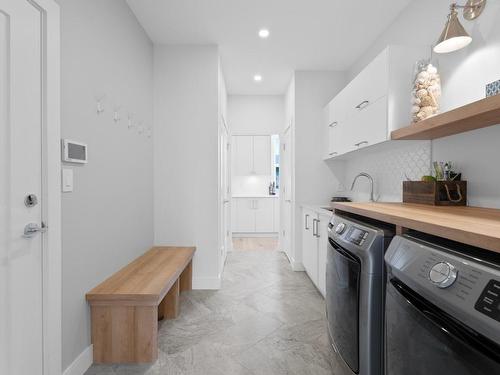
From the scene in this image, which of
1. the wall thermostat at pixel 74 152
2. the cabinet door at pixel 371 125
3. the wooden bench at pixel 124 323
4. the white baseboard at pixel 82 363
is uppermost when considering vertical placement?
the cabinet door at pixel 371 125

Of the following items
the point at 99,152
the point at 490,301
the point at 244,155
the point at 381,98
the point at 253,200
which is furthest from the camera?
the point at 244,155

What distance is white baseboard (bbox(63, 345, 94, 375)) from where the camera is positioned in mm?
1637

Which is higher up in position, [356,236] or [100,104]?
[100,104]

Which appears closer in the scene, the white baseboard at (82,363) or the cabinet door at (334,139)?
the white baseboard at (82,363)

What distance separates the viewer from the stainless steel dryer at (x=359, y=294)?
46.2 inches

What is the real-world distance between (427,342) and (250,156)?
5610mm

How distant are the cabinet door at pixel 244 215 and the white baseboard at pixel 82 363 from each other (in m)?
4.41

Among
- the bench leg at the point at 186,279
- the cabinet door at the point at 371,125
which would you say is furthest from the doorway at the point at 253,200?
the cabinet door at the point at 371,125

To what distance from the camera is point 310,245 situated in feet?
10.6

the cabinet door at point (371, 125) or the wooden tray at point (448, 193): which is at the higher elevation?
the cabinet door at point (371, 125)

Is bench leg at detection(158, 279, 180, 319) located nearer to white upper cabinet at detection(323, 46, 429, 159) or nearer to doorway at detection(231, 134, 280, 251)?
white upper cabinet at detection(323, 46, 429, 159)

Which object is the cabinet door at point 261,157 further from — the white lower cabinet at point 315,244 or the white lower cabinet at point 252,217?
the white lower cabinet at point 315,244

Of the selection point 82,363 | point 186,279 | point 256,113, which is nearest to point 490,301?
point 82,363

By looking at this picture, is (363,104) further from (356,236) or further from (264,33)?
(356,236)
